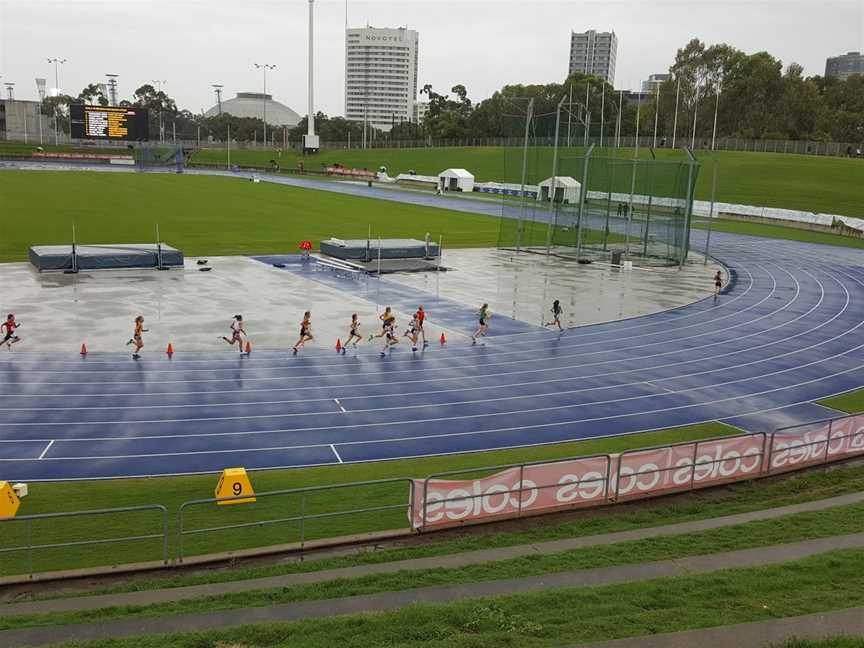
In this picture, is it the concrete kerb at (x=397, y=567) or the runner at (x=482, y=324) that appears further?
the runner at (x=482, y=324)

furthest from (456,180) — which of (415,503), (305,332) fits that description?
(415,503)

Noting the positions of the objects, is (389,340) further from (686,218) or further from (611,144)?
(611,144)

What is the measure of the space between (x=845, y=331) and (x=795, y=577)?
23981mm

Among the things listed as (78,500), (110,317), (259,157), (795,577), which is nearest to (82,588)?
(78,500)

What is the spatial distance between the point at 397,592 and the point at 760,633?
14.5 ft

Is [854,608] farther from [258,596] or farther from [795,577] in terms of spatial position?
[258,596]

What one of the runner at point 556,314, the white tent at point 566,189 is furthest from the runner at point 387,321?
the white tent at point 566,189

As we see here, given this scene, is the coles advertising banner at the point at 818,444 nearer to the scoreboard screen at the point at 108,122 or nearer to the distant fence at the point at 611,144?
the distant fence at the point at 611,144

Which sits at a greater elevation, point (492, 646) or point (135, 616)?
point (492, 646)

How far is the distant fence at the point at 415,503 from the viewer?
41.6ft

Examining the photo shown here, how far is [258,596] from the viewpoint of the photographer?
10.4 metres

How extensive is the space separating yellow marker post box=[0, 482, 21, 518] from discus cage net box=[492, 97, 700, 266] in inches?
1502

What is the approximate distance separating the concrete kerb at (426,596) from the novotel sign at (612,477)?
277cm

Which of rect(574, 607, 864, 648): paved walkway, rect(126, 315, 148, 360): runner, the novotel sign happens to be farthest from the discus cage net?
rect(574, 607, 864, 648): paved walkway
